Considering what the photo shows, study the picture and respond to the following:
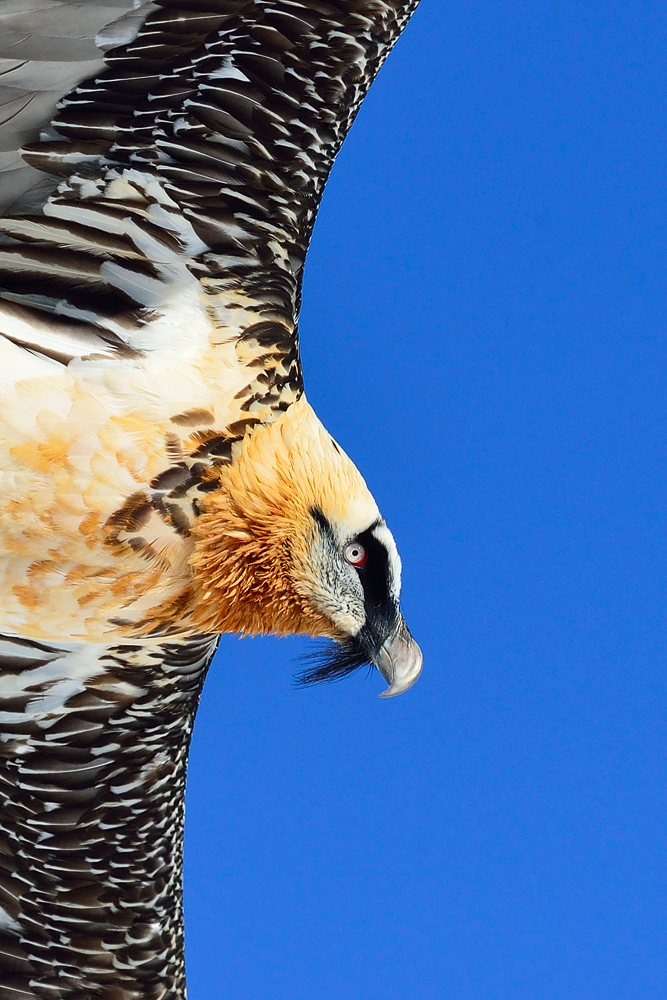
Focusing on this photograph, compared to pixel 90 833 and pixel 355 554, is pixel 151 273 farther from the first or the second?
pixel 90 833

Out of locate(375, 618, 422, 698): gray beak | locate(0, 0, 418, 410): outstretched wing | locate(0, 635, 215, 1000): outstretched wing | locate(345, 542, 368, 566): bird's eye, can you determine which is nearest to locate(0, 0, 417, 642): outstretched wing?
locate(0, 0, 418, 410): outstretched wing

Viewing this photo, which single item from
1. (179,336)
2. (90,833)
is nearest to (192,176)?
(179,336)

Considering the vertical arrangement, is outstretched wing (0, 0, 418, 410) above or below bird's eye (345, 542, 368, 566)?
above

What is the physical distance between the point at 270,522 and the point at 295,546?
7 centimetres

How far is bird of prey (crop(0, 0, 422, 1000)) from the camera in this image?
1813 millimetres

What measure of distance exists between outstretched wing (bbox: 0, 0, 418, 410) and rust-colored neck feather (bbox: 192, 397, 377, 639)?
11cm

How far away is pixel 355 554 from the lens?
194 cm

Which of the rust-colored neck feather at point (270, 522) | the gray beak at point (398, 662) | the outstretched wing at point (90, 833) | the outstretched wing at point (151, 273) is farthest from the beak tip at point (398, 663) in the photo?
the outstretched wing at point (90, 833)

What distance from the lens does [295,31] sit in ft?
6.16

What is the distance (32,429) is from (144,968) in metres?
1.56

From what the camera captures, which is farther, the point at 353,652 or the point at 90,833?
the point at 90,833

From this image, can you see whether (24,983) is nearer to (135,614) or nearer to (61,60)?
(135,614)

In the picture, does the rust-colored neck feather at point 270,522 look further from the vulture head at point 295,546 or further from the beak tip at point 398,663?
the beak tip at point 398,663

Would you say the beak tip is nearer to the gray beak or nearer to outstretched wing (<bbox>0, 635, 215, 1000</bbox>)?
the gray beak
